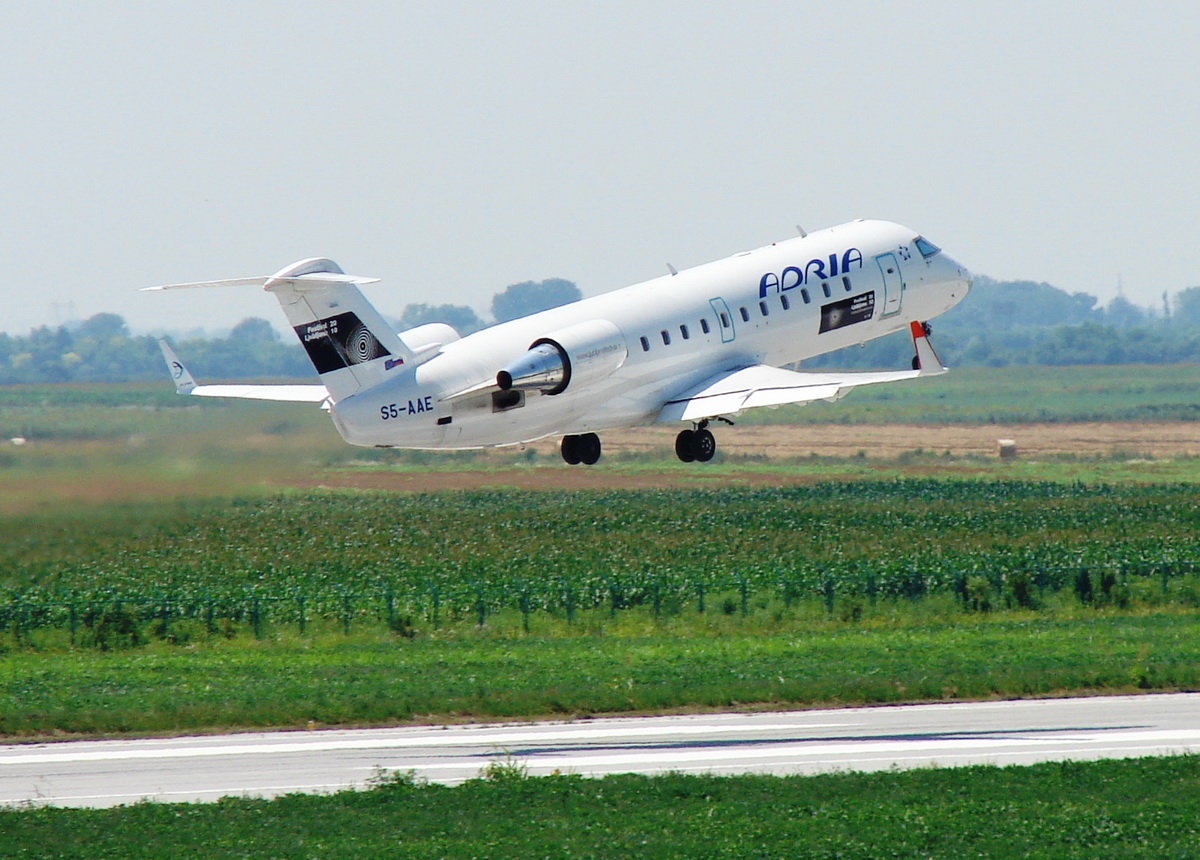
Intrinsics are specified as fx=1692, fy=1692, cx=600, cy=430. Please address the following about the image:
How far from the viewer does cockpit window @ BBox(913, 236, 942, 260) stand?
44781 mm

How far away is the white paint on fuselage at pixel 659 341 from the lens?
112 feet

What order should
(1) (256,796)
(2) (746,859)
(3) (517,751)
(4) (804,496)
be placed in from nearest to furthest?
(2) (746,859)
(1) (256,796)
(3) (517,751)
(4) (804,496)

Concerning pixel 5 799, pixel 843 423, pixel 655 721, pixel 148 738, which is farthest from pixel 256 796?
pixel 843 423

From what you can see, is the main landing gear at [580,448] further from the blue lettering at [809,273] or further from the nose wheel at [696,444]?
the blue lettering at [809,273]

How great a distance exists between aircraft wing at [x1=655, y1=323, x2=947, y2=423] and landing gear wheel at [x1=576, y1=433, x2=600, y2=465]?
8.18 ft

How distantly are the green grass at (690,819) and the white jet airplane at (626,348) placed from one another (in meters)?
7.63

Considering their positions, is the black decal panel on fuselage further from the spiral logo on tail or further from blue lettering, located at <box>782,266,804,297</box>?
the spiral logo on tail

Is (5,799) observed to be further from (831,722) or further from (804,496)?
(804,496)

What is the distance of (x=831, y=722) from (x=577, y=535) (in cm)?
3212

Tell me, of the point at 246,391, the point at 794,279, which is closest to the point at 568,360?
the point at 246,391

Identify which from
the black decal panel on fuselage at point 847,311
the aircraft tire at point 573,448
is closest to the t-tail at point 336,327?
the aircraft tire at point 573,448

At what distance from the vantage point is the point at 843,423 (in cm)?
12000

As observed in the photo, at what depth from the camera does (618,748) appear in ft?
124

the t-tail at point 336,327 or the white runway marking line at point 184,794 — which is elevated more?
the t-tail at point 336,327
